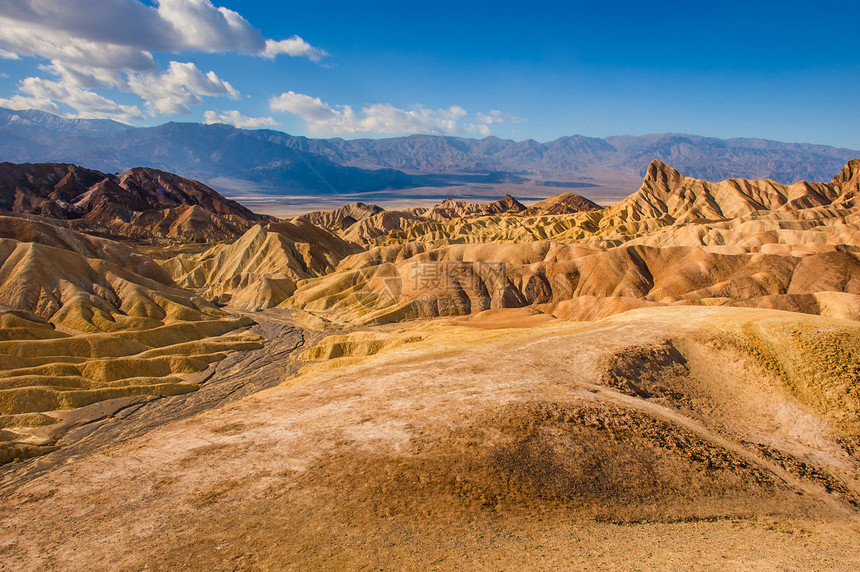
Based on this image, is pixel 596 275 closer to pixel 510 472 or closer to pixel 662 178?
pixel 510 472

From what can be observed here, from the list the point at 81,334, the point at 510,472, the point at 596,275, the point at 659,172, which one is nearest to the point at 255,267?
the point at 81,334

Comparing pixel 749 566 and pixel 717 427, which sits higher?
pixel 749 566

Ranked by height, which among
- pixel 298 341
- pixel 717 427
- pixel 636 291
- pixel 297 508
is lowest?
pixel 298 341

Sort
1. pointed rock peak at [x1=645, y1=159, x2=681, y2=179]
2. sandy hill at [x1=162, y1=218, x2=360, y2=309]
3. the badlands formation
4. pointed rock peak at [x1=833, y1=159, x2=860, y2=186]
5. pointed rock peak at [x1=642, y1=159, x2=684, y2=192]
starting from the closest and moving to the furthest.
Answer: the badlands formation < sandy hill at [x1=162, y1=218, x2=360, y2=309] < pointed rock peak at [x1=833, y1=159, x2=860, y2=186] < pointed rock peak at [x1=642, y1=159, x2=684, y2=192] < pointed rock peak at [x1=645, y1=159, x2=681, y2=179]

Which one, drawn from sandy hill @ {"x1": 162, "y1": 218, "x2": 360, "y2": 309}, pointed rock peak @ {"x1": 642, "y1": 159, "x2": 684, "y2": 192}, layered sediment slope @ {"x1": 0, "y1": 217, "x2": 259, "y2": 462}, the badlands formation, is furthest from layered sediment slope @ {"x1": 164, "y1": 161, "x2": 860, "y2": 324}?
pointed rock peak @ {"x1": 642, "y1": 159, "x2": 684, "y2": 192}

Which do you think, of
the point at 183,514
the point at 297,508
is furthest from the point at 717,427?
the point at 183,514

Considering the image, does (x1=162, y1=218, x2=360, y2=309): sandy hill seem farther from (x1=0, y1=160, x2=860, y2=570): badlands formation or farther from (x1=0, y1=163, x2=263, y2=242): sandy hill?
(x1=0, y1=163, x2=263, y2=242): sandy hill

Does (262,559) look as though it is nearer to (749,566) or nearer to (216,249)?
(749,566)

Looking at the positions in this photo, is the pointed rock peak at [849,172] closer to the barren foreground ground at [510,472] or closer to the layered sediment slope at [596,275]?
the layered sediment slope at [596,275]
